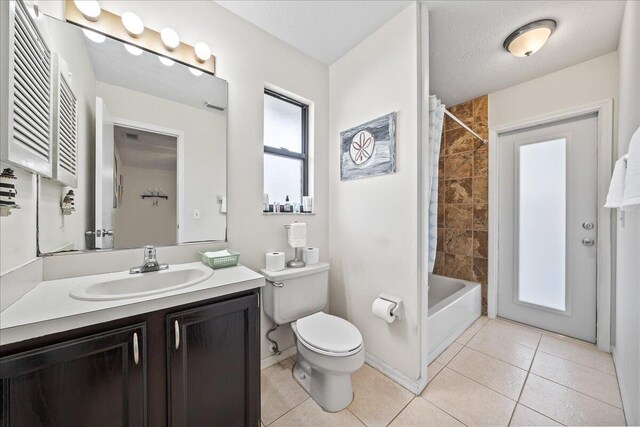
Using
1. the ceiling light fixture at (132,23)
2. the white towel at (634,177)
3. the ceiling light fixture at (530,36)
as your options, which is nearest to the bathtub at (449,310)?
the white towel at (634,177)

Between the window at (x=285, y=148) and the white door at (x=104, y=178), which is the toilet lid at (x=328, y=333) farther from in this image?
the white door at (x=104, y=178)

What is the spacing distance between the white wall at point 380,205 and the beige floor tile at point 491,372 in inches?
20.1

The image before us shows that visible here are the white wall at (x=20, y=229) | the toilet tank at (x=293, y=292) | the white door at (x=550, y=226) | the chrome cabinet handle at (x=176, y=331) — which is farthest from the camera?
the white door at (x=550, y=226)

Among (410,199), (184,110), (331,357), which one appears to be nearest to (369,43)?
(410,199)

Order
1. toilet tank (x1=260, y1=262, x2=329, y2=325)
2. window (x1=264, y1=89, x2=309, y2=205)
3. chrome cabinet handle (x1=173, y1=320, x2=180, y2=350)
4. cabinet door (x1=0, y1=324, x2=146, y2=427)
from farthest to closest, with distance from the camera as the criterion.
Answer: window (x1=264, y1=89, x2=309, y2=205), toilet tank (x1=260, y1=262, x2=329, y2=325), chrome cabinet handle (x1=173, y1=320, x2=180, y2=350), cabinet door (x1=0, y1=324, x2=146, y2=427)

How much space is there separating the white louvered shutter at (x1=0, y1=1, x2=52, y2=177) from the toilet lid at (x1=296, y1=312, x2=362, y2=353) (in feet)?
4.79

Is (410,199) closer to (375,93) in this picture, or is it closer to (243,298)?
(375,93)

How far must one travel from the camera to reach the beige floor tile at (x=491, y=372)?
157cm

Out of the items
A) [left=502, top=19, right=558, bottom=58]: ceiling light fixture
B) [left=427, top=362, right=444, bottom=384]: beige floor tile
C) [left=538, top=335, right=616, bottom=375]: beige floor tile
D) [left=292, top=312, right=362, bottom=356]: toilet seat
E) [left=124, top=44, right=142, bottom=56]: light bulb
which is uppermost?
[left=502, top=19, right=558, bottom=58]: ceiling light fixture

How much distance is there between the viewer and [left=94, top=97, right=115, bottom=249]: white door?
1212 millimetres

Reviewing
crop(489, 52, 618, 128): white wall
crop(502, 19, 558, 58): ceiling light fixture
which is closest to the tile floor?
crop(489, 52, 618, 128): white wall

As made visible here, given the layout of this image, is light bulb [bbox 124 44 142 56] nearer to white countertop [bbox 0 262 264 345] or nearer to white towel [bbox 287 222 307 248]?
white countertop [bbox 0 262 264 345]

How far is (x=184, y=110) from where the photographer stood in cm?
147

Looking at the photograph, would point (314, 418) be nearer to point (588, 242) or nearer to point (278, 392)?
point (278, 392)
